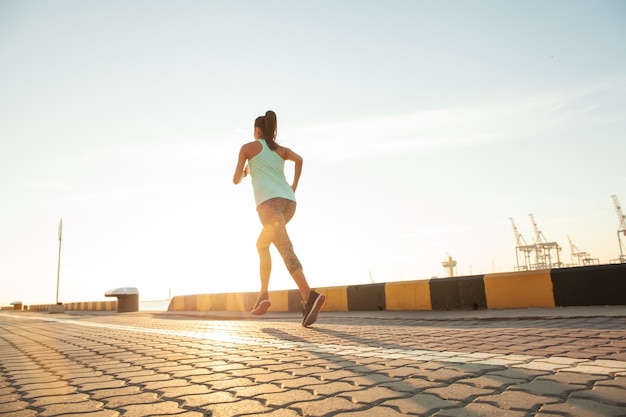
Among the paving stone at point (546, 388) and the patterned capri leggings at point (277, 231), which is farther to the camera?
the patterned capri leggings at point (277, 231)

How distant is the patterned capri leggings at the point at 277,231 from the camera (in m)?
5.37

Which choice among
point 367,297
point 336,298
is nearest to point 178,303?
point 336,298

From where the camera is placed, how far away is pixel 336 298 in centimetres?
959

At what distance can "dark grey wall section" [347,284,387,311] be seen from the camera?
859 centimetres

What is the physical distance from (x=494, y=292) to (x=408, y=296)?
1578 mm

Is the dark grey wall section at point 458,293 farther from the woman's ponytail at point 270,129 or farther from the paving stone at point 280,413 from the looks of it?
the paving stone at point 280,413

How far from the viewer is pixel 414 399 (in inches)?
72.4

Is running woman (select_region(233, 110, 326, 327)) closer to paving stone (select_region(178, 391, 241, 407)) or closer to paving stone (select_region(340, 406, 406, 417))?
paving stone (select_region(178, 391, 241, 407))

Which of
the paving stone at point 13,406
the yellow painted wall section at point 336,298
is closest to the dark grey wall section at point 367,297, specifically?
the yellow painted wall section at point 336,298

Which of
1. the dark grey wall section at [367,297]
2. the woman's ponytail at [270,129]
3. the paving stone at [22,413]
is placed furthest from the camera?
the dark grey wall section at [367,297]

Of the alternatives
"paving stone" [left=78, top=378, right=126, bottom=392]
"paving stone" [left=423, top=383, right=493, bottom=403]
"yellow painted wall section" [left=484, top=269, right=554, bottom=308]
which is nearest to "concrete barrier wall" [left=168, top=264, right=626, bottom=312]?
"yellow painted wall section" [left=484, top=269, right=554, bottom=308]

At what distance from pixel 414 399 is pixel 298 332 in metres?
2.92

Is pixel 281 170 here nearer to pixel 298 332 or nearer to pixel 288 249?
pixel 288 249

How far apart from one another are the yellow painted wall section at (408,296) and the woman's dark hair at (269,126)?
143 inches
